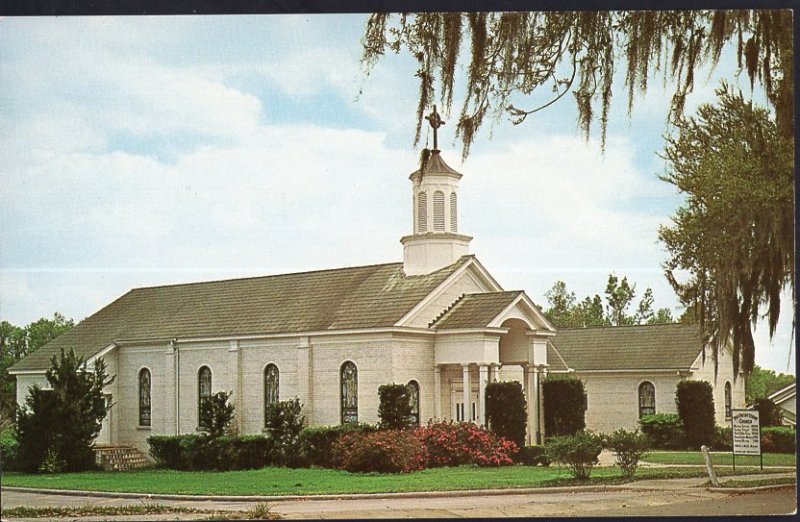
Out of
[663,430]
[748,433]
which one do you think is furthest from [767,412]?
[663,430]

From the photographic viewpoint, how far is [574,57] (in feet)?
49.8

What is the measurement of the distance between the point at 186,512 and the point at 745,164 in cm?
847

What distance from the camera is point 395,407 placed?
16.6 meters

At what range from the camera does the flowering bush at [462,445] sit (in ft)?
53.8

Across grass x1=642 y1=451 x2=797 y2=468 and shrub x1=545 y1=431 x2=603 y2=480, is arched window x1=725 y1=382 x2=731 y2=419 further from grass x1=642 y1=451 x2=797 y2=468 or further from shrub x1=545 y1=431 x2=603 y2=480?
shrub x1=545 y1=431 x2=603 y2=480

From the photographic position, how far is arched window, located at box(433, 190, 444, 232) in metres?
16.3

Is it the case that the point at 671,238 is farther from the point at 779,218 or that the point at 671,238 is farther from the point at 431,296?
the point at 431,296

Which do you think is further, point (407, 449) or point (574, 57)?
point (407, 449)

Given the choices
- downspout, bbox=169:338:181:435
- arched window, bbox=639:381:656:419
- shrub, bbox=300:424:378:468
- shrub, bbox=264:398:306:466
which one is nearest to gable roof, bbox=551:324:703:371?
arched window, bbox=639:381:656:419

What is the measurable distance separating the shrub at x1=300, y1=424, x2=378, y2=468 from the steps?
217 cm

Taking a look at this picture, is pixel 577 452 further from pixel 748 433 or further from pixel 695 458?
pixel 748 433

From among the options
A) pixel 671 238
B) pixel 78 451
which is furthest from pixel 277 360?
pixel 671 238

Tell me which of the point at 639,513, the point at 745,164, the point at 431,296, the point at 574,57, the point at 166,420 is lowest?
the point at 639,513

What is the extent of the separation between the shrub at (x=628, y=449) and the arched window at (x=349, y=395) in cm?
341
